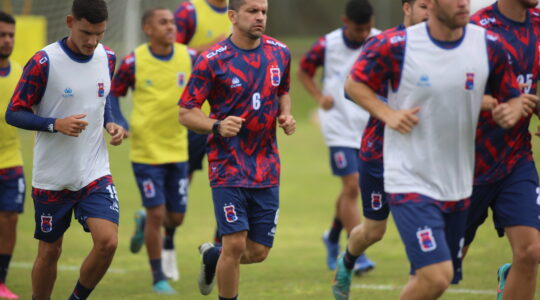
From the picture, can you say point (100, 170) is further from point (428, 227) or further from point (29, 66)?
point (428, 227)

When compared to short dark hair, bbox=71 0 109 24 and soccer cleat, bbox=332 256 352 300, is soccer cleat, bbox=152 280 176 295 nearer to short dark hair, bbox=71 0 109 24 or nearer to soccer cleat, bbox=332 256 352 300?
soccer cleat, bbox=332 256 352 300

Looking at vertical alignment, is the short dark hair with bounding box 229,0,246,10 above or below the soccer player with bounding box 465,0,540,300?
above

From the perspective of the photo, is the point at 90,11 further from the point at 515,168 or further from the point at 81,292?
the point at 515,168

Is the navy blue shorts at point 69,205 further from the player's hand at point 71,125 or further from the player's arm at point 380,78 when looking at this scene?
the player's arm at point 380,78

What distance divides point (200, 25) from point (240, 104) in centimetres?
346

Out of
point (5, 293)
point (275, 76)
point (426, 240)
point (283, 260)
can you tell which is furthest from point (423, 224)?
point (283, 260)

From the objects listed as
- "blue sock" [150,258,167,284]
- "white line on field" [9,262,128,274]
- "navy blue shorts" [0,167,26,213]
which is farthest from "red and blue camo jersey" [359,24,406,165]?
"white line on field" [9,262,128,274]

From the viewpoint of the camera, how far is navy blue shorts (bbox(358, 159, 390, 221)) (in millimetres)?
6910

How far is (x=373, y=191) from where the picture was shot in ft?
23.0

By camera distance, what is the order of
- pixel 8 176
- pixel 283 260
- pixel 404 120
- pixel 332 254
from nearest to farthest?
1. pixel 404 120
2. pixel 8 176
3. pixel 332 254
4. pixel 283 260

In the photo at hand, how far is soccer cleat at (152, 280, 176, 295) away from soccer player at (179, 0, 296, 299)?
6.65ft

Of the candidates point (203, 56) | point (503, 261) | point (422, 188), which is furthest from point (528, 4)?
point (503, 261)

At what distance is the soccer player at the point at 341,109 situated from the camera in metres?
9.41

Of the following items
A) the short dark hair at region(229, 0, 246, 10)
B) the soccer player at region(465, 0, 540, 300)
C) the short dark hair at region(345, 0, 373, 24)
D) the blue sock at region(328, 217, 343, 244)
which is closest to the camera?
the soccer player at region(465, 0, 540, 300)
